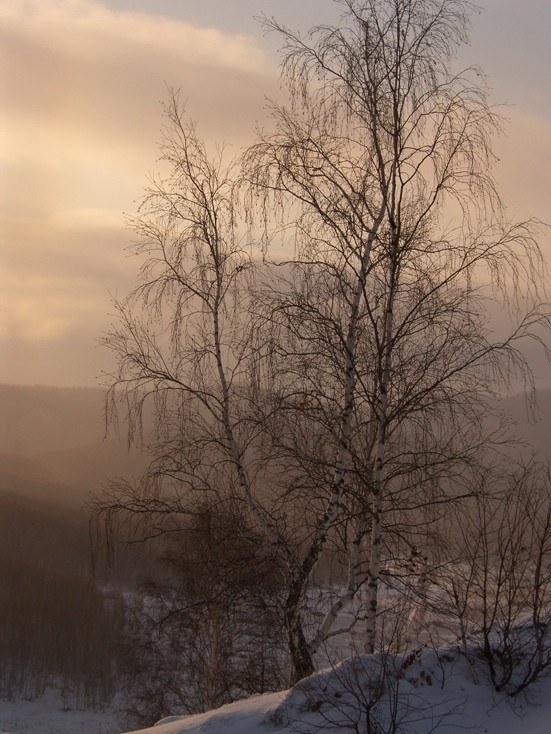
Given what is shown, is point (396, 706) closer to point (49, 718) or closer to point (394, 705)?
point (394, 705)

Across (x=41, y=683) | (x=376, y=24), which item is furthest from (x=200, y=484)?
(x=41, y=683)

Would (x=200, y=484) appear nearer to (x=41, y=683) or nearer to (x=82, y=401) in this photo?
(x=41, y=683)

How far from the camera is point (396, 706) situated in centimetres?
639

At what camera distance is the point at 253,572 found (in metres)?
9.73

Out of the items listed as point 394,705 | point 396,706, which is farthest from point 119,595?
point 396,706

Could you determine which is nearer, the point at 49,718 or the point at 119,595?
the point at 49,718

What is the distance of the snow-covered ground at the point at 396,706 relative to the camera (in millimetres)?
6703

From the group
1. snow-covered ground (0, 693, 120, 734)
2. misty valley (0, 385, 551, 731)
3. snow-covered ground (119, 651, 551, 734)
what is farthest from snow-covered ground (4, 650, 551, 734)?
snow-covered ground (0, 693, 120, 734)

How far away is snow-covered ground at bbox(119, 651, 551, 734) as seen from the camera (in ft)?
22.0

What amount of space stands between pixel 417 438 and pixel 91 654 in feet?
175

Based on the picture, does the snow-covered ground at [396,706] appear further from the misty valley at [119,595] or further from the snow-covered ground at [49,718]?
the snow-covered ground at [49,718]

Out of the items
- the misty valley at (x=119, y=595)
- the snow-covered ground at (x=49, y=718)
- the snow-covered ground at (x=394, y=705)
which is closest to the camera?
the snow-covered ground at (x=394, y=705)

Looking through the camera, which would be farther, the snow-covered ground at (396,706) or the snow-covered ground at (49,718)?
the snow-covered ground at (49,718)

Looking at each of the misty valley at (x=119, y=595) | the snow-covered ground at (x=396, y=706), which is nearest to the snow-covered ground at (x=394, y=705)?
the snow-covered ground at (x=396, y=706)
